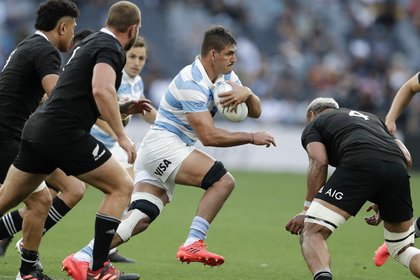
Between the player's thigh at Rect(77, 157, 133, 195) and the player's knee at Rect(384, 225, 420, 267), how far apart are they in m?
2.32

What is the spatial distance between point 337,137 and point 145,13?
61.9 ft

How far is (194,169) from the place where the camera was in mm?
8578

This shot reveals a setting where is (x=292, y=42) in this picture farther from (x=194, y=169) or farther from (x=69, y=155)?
(x=69, y=155)

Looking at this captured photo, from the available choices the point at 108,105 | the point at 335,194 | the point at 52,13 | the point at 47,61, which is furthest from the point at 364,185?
the point at 52,13

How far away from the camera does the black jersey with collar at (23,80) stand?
25.7ft

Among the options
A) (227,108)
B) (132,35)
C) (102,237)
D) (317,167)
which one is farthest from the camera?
(227,108)

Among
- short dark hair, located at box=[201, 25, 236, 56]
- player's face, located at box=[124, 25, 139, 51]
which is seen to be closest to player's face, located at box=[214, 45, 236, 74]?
short dark hair, located at box=[201, 25, 236, 56]

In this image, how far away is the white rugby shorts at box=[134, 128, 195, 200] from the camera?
8.68m

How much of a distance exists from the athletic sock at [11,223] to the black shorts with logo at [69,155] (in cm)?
148

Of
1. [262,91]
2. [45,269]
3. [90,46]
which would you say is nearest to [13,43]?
[262,91]

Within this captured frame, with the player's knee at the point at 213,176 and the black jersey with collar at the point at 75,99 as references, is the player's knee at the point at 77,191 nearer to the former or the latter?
the player's knee at the point at 213,176

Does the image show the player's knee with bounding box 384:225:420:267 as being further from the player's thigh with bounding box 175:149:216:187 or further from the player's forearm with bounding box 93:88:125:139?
the player's forearm with bounding box 93:88:125:139

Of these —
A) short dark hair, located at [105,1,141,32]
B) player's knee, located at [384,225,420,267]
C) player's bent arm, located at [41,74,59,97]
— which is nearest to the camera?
short dark hair, located at [105,1,141,32]

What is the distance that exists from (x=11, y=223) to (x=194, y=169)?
183 centimetres
